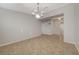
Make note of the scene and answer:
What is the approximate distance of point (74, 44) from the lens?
2.20m

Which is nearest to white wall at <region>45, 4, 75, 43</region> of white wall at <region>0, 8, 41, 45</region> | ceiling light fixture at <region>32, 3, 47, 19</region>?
ceiling light fixture at <region>32, 3, 47, 19</region>

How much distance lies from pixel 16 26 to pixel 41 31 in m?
0.57

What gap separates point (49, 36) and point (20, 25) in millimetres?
696

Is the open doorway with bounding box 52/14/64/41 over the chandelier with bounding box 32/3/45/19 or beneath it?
beneath

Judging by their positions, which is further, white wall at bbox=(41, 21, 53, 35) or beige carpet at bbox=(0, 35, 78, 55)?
white wall at bbox=(41, 21, 53, 35)

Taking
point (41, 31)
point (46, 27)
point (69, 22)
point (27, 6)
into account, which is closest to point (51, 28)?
point (46, 27)

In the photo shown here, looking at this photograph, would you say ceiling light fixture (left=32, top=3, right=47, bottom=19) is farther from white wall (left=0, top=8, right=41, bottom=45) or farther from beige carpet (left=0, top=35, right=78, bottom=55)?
beige carpet (left=0, top=35, right=78, bottom=55)

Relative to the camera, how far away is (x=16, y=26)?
230 centimetres

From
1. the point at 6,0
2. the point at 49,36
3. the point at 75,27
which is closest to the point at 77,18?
the point at 75,27

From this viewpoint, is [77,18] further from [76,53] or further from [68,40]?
[76,53]

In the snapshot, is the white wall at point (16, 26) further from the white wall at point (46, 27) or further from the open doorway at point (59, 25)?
the open doorway at point (59, 25)

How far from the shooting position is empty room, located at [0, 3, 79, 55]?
222cm

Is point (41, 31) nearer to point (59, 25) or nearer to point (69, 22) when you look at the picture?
point (59, 25)

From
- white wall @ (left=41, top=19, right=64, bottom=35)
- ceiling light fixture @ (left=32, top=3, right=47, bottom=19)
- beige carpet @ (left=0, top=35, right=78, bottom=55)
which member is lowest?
beige carpet @ (left=0, top=35, right=78, bottom=55)
